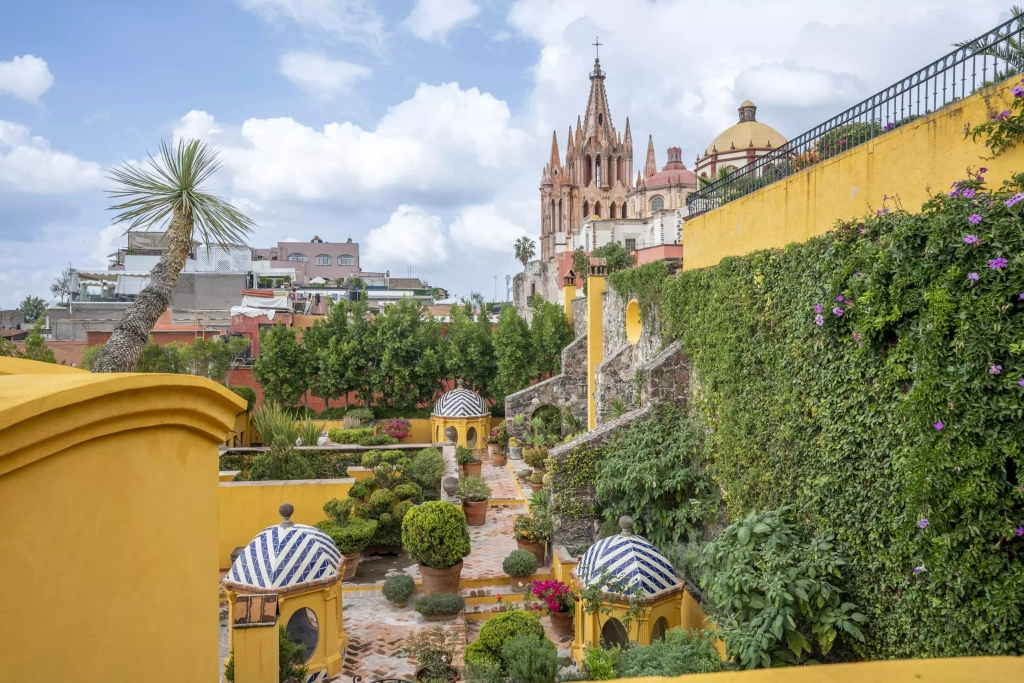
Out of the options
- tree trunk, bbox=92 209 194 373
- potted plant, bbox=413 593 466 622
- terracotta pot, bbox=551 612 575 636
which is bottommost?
terracotta pot, bbox=551 612 575 636

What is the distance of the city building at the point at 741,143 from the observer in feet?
140

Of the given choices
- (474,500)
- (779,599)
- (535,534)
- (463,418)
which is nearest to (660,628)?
(779,599)

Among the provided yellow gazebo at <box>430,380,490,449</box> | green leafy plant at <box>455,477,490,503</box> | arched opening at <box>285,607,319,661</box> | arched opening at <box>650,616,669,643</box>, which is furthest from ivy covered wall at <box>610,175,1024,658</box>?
yellow gazebo at <box>430,380,490,449</box>

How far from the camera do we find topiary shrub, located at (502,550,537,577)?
1138 centimetres

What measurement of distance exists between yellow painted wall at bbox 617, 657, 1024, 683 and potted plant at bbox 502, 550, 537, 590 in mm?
9478

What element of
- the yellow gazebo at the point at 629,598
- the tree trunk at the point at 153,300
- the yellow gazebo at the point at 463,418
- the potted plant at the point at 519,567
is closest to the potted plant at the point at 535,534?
the potted plant at the point at 519,567

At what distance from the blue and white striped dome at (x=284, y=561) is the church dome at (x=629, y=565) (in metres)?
3.49

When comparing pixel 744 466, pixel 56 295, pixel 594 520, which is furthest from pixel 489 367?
pixel 56 295

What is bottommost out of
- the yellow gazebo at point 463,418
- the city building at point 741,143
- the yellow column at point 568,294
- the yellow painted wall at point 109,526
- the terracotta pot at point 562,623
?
the terracotta pot at point 562,623

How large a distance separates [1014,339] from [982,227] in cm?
92

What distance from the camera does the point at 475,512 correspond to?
48.5ft

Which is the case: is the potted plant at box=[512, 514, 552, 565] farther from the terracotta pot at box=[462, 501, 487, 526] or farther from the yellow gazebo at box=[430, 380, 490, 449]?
the yellow gazebo at box=[430, 380, 490, 449]

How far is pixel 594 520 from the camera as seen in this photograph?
12.0m

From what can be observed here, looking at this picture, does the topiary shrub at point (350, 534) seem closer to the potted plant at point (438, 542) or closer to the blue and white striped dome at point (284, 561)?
the potted plant at point (438, 542)
